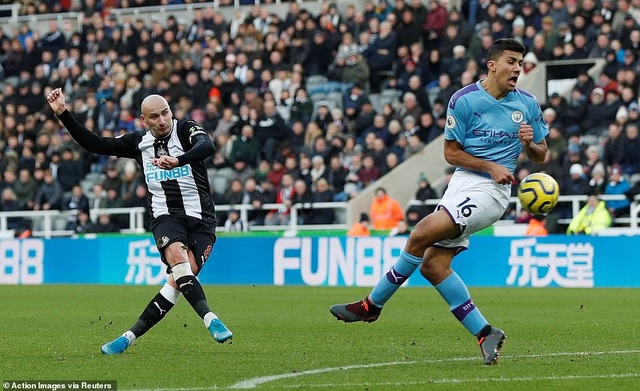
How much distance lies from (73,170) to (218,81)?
3949mm

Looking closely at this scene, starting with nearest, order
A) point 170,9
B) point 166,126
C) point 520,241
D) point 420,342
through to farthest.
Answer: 1. point 166,126
2. point 420,342
3. point 520,241
4. point 170,9

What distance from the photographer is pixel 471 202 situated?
927 cm

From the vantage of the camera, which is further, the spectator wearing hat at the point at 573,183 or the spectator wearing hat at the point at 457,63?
the spectator wearing hat at the point at 457,63

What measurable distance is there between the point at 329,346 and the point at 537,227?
40.3ft

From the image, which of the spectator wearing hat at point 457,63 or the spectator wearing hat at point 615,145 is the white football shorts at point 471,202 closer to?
the spectator wearing hat at point 615,145

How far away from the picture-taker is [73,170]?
29.7m

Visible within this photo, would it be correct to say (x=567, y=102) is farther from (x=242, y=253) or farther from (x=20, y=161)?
(x=20, y=161)

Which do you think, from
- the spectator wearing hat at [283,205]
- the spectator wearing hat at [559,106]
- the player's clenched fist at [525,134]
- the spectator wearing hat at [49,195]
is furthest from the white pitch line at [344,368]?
the spectator wearing hat at [49,195]

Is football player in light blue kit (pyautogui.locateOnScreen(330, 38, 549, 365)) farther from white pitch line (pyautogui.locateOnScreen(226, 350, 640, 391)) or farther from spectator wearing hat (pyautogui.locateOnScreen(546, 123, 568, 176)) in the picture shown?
spectator wearing hat (pyautogui.locateOnScreen(546, 123, 568, 176))

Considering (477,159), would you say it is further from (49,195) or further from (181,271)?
(49,195)

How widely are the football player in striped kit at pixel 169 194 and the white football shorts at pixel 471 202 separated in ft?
6.68

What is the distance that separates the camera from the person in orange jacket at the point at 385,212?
Result: 24203 mm

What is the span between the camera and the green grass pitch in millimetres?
8297

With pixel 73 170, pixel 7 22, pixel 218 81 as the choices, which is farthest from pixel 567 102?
pixel 7 22
